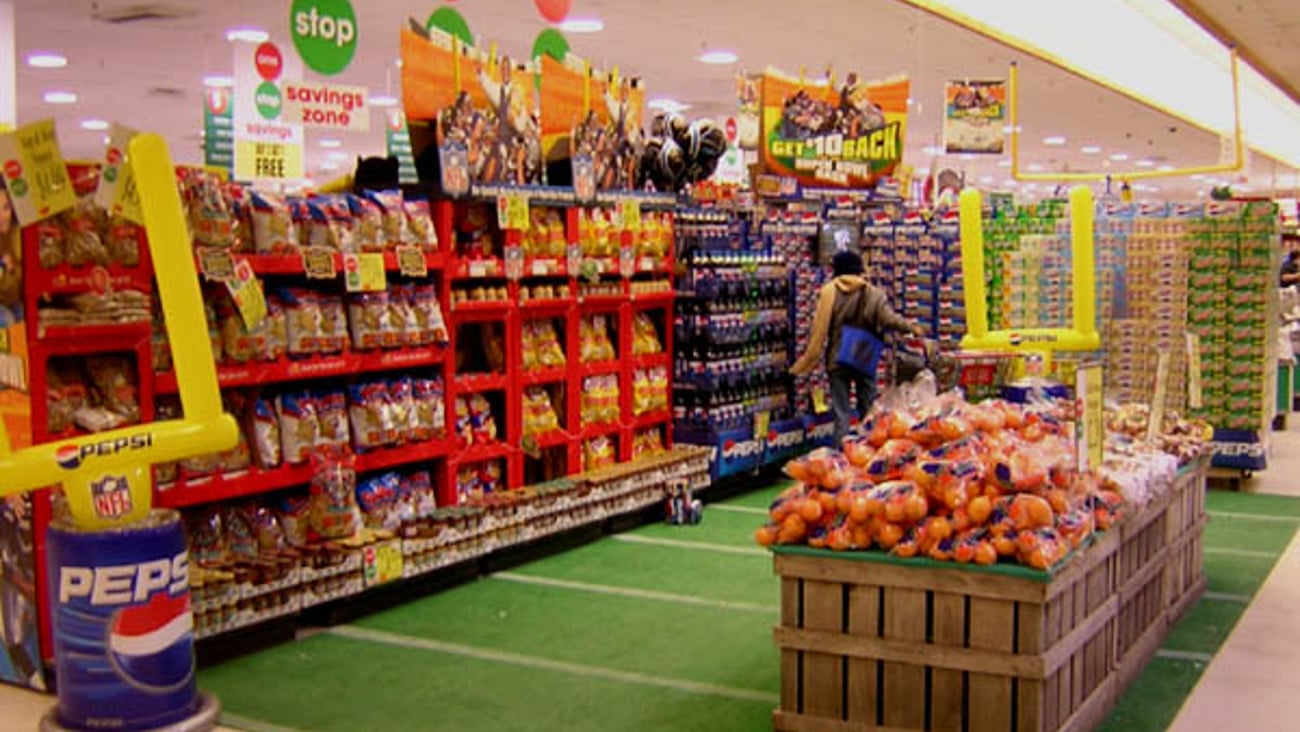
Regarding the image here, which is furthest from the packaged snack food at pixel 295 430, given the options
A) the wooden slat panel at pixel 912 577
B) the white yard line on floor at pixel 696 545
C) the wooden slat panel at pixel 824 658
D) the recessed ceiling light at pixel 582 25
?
the recessed ceiling light at pixel 582 25

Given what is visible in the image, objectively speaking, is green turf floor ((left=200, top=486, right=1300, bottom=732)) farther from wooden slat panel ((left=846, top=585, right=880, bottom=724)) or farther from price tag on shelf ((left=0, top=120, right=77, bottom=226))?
price tag on shelf ((left=0, top=120, right=77, bottom=226))

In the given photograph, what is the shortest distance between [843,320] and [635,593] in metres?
3.39

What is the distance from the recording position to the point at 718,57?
50.4ft

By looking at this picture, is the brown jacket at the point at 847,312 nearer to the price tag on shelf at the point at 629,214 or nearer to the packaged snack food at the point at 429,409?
the price tag on shelf at the point at 629,214

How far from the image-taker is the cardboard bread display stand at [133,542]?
4.51 metres

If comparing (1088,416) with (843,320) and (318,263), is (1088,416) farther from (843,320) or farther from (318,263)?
(843,320)

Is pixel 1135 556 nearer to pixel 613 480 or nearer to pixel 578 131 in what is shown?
pixel 613 480

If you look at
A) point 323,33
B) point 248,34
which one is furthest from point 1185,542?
point 248,34

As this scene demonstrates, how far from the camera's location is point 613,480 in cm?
794

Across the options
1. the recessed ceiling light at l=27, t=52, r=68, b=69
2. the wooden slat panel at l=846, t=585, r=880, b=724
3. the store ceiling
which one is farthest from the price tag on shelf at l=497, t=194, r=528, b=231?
the recessed ceiling light at l=27, t=52, r=68, b=69

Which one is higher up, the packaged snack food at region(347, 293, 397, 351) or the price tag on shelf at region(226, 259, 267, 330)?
the price tag on shelf at region(226, 259, 267, 330)

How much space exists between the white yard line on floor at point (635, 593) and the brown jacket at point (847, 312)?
3063 millimetres

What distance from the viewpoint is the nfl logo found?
178 inches

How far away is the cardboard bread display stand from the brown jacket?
5.46m
